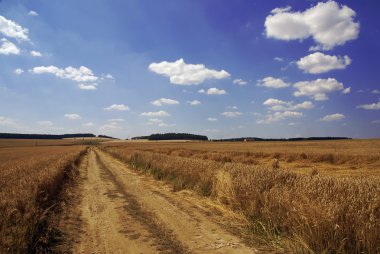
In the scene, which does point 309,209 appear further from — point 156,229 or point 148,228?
point 148,228

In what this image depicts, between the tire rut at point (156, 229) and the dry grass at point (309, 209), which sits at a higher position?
the dry grass at point (309, 209)

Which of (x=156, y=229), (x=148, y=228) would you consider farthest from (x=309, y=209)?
(x=148, y=228)

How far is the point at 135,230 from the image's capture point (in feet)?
26.1

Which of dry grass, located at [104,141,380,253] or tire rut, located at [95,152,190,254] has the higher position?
dry grass, located at [104,141,380,253]

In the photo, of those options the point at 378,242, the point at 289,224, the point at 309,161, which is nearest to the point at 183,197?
the point at 289,224

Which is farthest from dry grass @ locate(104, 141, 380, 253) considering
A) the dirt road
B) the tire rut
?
the tire rut

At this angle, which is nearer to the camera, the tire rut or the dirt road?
the tire rut

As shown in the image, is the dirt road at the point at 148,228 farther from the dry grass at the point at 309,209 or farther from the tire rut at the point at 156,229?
the dry grass at the point at 309,209

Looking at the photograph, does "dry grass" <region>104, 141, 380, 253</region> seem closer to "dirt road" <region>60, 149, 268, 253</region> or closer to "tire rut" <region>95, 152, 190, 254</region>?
"dirt road" <region>60, 149, 268, 253</region>

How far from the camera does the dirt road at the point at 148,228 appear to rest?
21.9 feet

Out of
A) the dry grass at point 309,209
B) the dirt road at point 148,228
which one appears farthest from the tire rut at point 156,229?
the dry grass at point 309,209

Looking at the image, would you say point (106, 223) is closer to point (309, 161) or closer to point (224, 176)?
point (224, 176)

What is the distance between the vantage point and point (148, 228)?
26.5ft

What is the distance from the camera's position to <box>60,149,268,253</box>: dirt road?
667 cm
